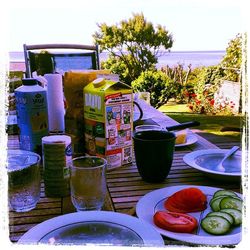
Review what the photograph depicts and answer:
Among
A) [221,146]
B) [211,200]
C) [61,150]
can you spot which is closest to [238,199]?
[211,200]

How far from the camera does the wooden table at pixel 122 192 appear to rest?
708 mm

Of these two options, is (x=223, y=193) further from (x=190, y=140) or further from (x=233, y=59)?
(x=233, y=59)

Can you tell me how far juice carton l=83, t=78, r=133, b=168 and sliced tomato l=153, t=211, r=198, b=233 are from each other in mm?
352

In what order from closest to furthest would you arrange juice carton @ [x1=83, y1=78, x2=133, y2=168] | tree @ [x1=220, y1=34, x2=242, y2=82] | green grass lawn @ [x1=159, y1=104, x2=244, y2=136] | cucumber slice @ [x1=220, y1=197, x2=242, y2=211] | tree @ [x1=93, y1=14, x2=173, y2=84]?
cucumber slice @ [x1=220, y1=197, x2=242, y2=211]
juice carton @ [x1=83, y1=78, x2=133, y2=168]
green grass lawn @ [x1=159, y1=104, x2=244, y2=136]
tree @ [x1=220, y1=34, x2=242, y2=82]
tree @ [x1=93, y1=14, x2=173, y2=84]

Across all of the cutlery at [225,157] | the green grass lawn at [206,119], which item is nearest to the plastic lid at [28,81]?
the cutlery at [225,157]

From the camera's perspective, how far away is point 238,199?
73 cm

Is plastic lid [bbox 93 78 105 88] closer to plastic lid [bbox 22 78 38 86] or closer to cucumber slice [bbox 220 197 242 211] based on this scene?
plastic lid [bbox 22 78 38 86]

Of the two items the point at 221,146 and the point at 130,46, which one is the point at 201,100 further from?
the point at 221,146

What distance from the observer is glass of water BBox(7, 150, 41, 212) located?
75cm

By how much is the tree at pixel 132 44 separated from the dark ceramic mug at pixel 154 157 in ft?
18.5

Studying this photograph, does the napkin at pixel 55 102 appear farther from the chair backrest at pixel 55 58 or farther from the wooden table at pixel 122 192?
the chair backrest at pixel 55 58

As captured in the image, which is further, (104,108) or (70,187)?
(104,108)

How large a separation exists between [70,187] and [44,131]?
26 centimetres

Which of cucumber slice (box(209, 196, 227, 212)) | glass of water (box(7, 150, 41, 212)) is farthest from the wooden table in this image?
cucumber slice (box(209, 196, 227, 212))
